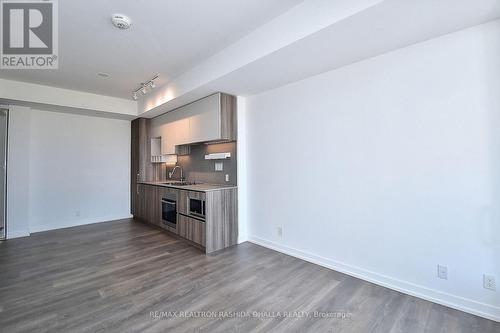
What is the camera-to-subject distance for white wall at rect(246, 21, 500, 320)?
6.64ft

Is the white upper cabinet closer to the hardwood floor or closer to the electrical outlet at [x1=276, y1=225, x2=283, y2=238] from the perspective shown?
the electrical outlet at [x1=276, y1=225, x2=283, y2=238]

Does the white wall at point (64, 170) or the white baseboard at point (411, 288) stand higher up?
the white wall at point (64, 170)

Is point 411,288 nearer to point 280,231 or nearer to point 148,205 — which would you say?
point 280,231

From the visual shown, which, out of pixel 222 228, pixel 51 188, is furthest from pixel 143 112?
pixel 222 228

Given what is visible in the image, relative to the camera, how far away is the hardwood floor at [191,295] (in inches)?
75.4

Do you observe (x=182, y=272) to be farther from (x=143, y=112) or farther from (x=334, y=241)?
(x=143, y=112)

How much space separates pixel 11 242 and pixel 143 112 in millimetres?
3199

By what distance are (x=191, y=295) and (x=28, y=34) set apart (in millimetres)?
3392

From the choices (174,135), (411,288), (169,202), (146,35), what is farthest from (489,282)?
(174,135)

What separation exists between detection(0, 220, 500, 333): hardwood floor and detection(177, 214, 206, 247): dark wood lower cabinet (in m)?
0.18

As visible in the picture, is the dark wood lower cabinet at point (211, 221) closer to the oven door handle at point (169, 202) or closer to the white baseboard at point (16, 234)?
the oven door handle at point (169, 202)

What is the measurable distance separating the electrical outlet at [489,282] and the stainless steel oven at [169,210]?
395cm

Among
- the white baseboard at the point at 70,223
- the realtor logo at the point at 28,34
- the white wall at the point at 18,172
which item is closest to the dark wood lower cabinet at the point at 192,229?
the white baseboard at the point at 70,223

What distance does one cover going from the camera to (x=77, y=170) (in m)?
5.16
